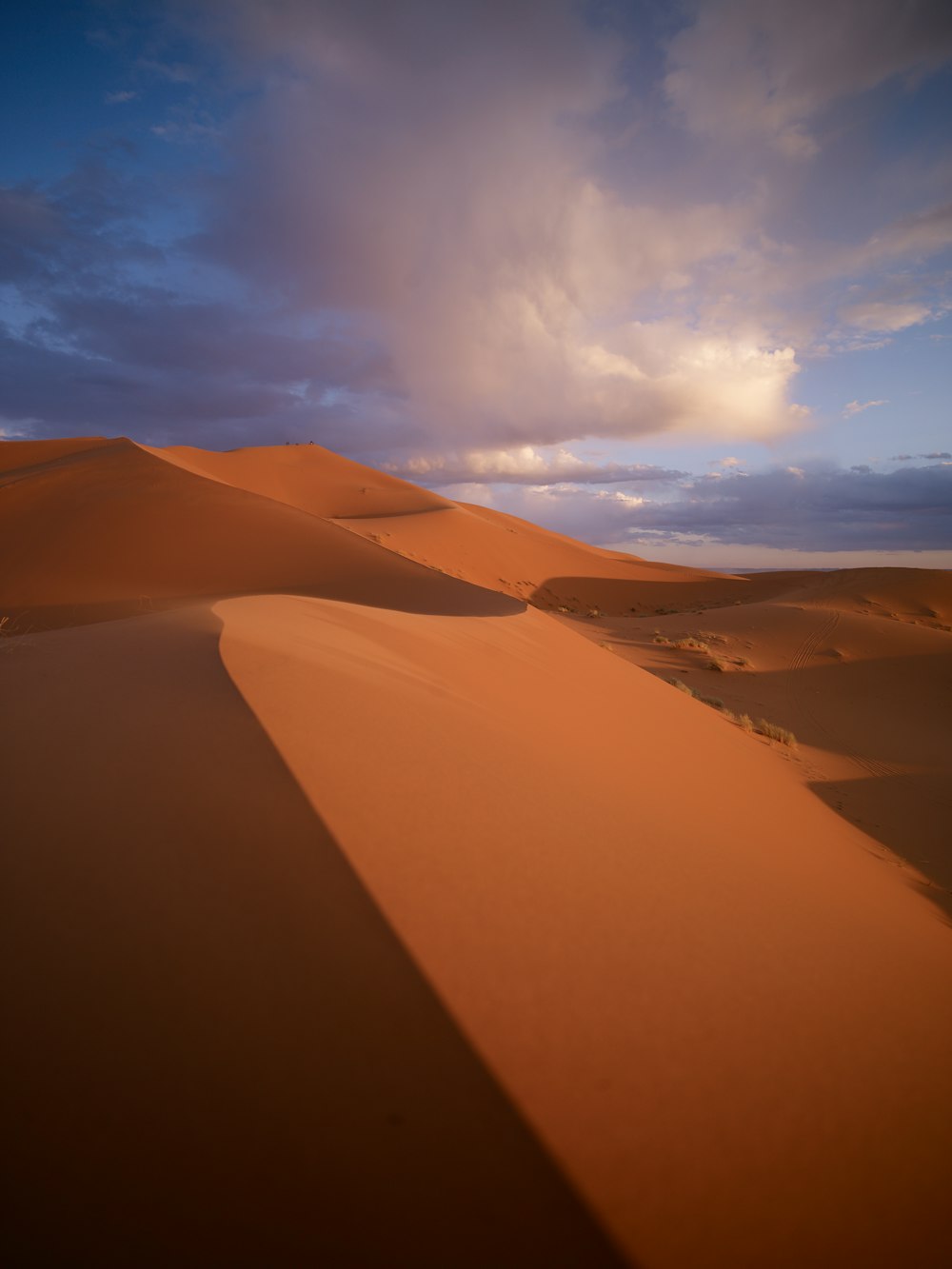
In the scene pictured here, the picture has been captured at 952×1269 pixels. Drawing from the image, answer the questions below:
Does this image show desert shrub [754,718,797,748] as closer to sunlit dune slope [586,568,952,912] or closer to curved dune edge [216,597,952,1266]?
sunlit dune slope [586,568,952,912]

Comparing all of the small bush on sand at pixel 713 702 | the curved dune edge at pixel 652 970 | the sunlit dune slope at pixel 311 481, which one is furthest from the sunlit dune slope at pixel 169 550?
the sunlit dune slope at pixel 311 481

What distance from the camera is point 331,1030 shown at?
156cm

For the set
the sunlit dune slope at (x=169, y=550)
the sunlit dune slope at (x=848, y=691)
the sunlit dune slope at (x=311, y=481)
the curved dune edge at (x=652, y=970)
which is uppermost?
the sunlit dune slope at (x=311, y=481)

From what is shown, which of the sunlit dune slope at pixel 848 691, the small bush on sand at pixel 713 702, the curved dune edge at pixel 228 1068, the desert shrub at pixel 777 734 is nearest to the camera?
the curved dune edge at pixel 228 1068

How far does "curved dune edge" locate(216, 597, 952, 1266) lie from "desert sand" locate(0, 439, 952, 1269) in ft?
0.04

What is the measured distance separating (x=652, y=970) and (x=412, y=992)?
883mm

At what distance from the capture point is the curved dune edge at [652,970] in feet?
4.75

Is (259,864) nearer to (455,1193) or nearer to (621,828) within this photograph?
(455,1193)

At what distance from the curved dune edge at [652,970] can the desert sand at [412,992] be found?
11 millimetres

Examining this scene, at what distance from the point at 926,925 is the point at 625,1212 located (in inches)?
147

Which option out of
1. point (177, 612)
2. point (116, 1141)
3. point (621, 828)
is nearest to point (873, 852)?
point (621, 828)

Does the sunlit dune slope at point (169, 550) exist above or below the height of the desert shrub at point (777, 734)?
above

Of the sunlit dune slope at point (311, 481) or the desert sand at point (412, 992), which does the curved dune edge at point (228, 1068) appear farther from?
the sunlit dune slope at point (311, 481)

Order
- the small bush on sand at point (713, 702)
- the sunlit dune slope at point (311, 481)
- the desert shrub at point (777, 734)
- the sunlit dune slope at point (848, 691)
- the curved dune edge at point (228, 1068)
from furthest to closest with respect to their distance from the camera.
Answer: the sunlit dune slope at point (311, 481) → the small bush on sand at point (713, 702) → the desert shrub at point (777, 734) → the sunlit dune slope at point (848, 691) → the curved dune edge at point (228, 1068)
